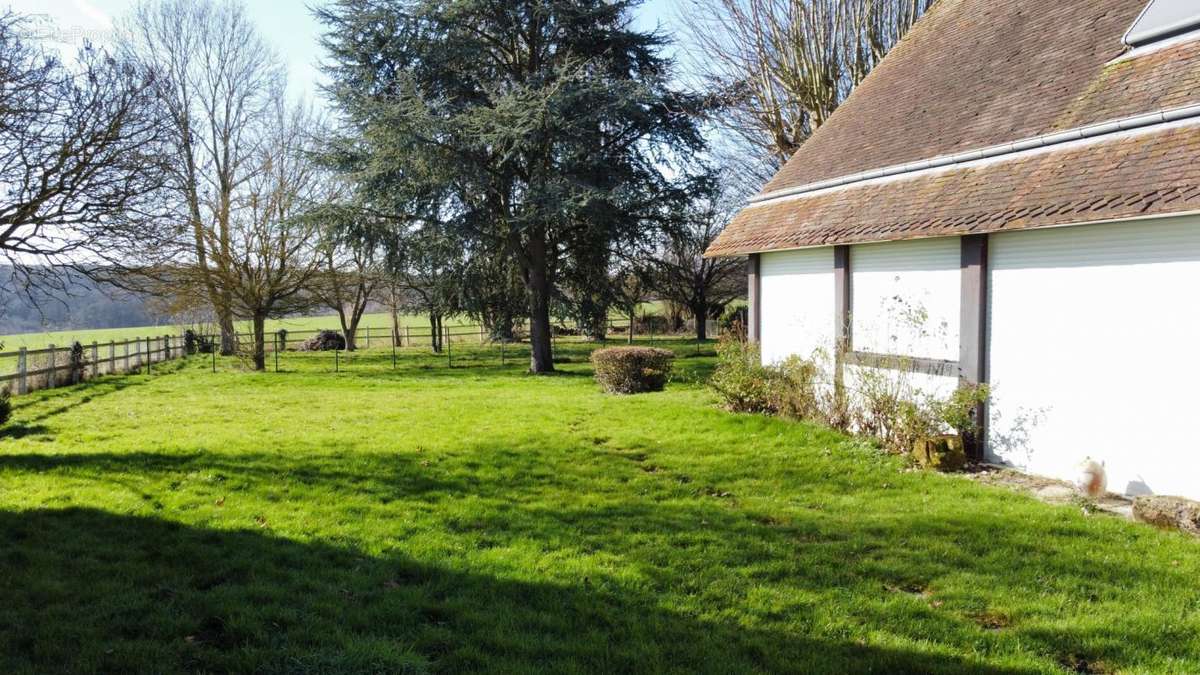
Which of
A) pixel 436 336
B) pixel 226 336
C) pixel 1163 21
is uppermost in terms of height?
pixel 1163 21

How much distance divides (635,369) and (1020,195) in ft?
27.5

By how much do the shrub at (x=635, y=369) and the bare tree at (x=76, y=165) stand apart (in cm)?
844

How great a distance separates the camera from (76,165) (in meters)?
8.90

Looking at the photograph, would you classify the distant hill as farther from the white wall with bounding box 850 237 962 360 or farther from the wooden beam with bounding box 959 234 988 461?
the wooden beam with bounding box 959 234 988 461

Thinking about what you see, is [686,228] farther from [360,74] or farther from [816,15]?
[360,74]

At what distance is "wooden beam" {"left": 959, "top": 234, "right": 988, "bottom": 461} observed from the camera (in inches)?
321

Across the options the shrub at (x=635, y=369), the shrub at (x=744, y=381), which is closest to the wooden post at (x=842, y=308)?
the shrub at (x=744, y=381)

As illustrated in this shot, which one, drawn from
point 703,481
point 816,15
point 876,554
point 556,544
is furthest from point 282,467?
point 816,15

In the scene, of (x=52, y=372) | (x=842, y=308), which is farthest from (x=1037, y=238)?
(x=52, y=372)

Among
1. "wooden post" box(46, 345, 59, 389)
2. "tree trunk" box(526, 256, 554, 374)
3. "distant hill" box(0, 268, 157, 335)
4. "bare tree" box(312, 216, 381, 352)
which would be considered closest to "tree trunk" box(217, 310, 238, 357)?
"distant hill" box(0, 268, 157, 335)

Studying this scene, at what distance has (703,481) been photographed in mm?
7742

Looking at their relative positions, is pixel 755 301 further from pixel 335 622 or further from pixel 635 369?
pixel 335 622

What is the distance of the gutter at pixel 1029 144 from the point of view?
6.90m

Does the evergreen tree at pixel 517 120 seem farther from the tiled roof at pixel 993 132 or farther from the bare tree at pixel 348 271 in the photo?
the tiled roof at pixel 993 132
